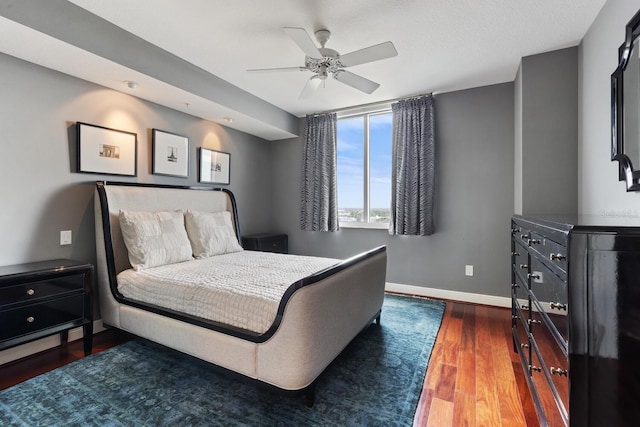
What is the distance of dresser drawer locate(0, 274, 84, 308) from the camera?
6.39 feet

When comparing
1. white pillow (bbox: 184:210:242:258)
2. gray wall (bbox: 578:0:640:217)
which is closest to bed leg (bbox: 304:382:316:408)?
white pillow (bbox: 184:210:242:258)

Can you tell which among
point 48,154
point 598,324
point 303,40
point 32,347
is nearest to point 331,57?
point 303,40

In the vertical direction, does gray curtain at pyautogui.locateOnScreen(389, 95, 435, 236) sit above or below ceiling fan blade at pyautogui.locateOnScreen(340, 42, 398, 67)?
below

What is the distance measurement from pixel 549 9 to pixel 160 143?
12.4ft

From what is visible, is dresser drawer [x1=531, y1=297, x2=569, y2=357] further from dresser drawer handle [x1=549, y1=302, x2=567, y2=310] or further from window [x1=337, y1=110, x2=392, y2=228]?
window [x1=337, y1=110, x2=392, y2=228]

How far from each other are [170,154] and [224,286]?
2.16 metres

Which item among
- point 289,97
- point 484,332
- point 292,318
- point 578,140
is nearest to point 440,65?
point 578,140

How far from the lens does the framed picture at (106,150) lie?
2.66m

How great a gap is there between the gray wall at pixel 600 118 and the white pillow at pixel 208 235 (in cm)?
342

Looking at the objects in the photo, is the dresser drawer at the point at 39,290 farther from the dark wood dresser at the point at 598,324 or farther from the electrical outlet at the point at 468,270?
the electrical outlet at the point at 468,270

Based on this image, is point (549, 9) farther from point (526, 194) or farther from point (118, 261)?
point (118, 261)

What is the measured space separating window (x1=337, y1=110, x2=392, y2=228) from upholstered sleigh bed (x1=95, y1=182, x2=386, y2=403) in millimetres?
1581

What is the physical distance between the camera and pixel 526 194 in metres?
2.82

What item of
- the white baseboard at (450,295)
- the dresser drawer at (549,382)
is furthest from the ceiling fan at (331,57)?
the white baseboard at (450,295)
